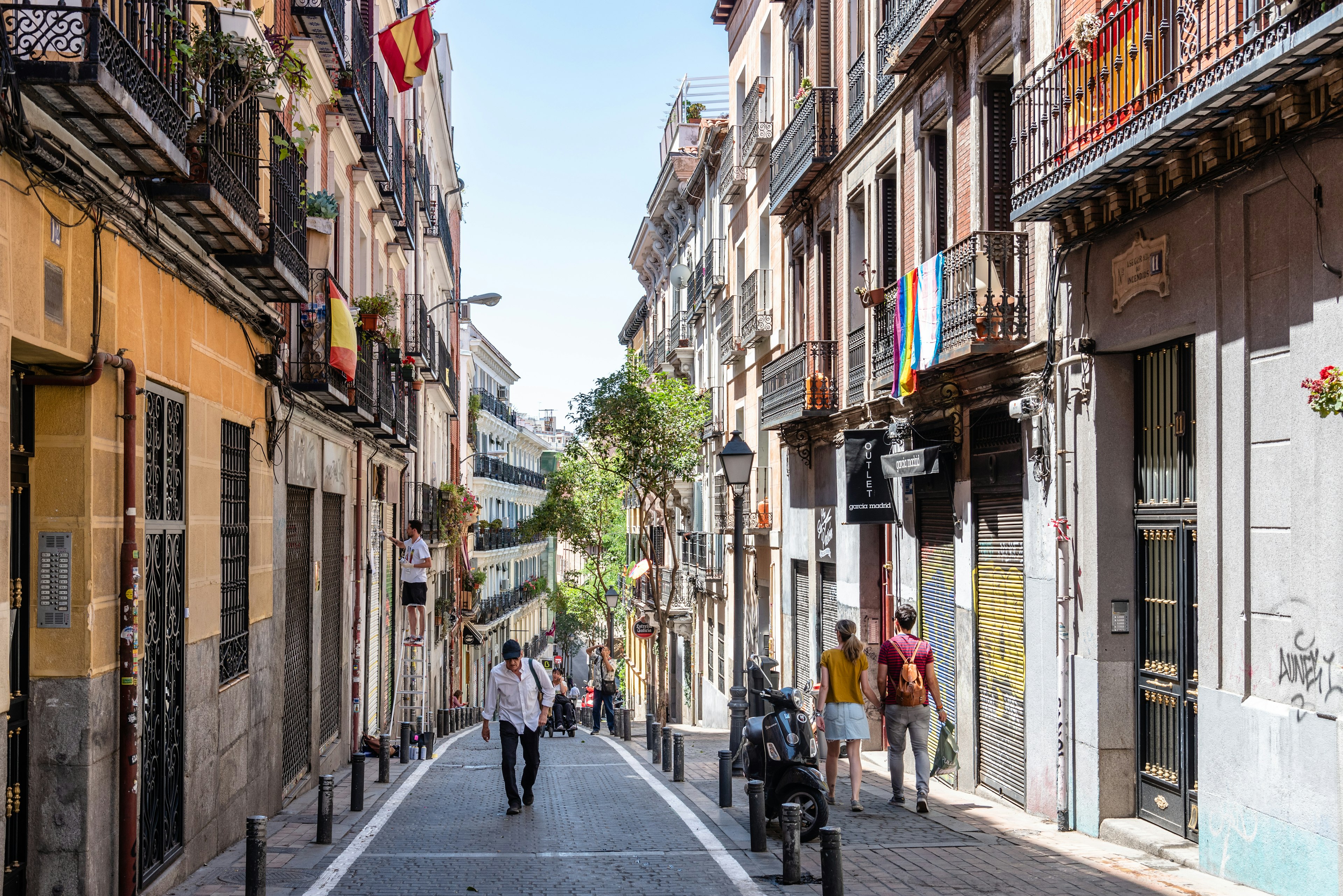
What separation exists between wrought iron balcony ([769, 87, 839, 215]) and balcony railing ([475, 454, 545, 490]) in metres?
31.7

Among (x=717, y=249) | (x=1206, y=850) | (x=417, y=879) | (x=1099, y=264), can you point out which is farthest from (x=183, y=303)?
(x=717, y=249)

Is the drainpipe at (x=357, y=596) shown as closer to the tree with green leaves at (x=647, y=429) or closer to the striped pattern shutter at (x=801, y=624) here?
the striped pattern shutter at (x=801, y=624)

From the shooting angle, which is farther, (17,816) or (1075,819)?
(1075,819)

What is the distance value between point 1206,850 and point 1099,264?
15.1 feet

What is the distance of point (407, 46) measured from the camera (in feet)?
56.0

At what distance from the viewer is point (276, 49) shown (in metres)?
12.1

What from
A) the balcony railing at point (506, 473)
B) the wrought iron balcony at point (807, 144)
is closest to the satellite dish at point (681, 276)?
the balcony railing at point (506, 473)

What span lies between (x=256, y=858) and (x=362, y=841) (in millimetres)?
2982

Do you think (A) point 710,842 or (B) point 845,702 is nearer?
(A) point 710,842

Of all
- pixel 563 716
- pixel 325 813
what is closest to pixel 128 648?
pixel 325 813

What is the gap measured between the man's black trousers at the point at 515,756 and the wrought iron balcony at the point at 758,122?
1489cm

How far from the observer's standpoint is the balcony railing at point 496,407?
57.2 metres

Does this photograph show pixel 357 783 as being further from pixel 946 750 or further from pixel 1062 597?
pixel 1062 597

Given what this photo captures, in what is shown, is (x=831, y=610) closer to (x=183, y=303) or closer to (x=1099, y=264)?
(x=1099, y=264)
